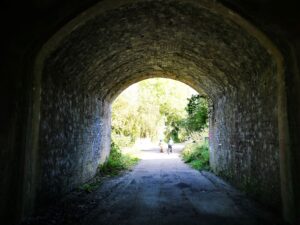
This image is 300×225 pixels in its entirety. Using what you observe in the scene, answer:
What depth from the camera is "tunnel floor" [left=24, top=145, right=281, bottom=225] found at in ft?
20.2

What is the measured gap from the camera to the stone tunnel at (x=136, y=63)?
6.09 meters

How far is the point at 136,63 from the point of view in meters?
13.1

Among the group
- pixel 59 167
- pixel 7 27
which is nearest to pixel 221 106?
pixel 59 167

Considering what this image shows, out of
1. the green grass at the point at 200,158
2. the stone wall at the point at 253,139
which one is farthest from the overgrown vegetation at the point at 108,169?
the stone wall at the point at 253,139

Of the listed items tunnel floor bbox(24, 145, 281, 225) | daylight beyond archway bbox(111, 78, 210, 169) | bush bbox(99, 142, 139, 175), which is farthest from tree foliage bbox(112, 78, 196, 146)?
tunnel floor bbox(24, 145, 281, 225)

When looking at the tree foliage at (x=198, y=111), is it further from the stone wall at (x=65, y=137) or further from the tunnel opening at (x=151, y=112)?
the stone wall at (x=65, y=137)

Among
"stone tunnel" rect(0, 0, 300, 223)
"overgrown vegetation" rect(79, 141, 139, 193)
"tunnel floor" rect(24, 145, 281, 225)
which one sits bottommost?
"tunnel floor" rect(24, 145, 281, 225)

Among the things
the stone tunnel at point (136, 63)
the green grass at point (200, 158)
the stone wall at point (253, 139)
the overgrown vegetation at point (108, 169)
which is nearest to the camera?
the stone tunnel at point (136, 63)

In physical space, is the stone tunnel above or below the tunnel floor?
above

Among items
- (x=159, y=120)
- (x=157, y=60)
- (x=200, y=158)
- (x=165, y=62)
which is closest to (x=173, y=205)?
(x=157, y=60)

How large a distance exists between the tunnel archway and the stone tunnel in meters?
0.03

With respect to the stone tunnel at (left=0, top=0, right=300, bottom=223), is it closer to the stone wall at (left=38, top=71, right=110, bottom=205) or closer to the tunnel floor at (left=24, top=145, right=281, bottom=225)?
the stone wall at (left=38, top=71, right=110, bottom=205)

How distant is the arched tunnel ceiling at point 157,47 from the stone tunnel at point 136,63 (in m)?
0.04

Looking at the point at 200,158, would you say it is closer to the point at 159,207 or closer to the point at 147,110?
the point at 159,207
